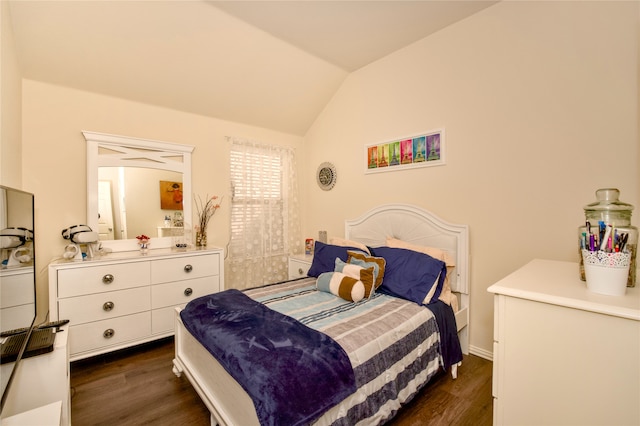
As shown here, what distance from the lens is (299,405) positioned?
108cm

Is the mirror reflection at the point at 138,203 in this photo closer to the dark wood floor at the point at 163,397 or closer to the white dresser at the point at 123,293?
the white dresser at the point at 123,293

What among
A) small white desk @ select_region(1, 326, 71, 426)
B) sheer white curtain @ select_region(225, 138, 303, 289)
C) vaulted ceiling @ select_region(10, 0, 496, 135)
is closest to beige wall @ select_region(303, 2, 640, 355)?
vaulted ceiling @ select_region(10, 0, 496, 135)

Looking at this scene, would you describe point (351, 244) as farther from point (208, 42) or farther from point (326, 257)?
point (208, 42)

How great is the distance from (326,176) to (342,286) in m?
1.85

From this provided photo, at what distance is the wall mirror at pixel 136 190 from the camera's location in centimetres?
252

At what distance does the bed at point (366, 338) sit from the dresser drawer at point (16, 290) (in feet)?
2.54

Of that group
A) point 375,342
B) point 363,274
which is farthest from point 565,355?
point 363,274

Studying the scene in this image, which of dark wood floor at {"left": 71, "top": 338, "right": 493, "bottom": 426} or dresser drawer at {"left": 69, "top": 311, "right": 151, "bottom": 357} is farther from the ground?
dresser drawer at {"left": 69, "top": 311, "right": 151, "bottom": 357}

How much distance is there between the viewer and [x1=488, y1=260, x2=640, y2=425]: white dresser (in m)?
0.86

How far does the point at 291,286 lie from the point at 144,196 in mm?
1782

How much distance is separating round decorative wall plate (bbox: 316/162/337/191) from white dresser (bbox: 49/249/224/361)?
164 centimetres

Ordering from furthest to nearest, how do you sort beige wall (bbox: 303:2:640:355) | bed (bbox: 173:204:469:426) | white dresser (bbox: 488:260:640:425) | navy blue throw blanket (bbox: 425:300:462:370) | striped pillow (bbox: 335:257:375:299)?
1. striped pillow (bbox: 335:257:375:299)
2. navy blue throw blanket (bbox: 425:300:462:370)
3. beige wall (bbox: 303:2:640:355)
4. bed (bbox: 173:204:469:426)
5. white dresser (bbox: 488:260:640:425)

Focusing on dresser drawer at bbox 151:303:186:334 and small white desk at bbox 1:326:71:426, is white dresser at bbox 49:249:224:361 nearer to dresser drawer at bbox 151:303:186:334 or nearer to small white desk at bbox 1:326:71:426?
dresser drawer at bbox 151:303:186:334

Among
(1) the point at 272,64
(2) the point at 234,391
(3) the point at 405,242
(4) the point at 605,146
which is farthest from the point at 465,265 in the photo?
(1) the point at 272,64
